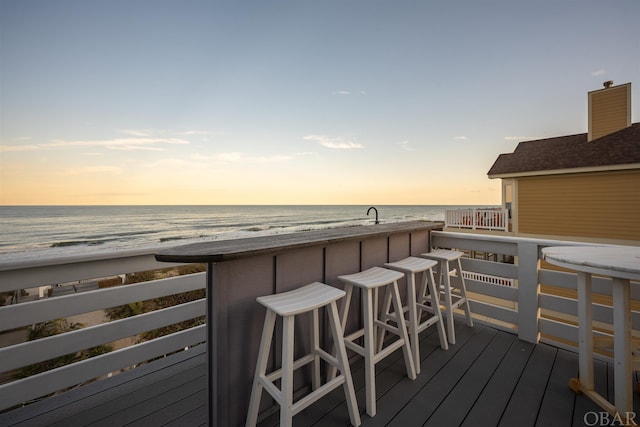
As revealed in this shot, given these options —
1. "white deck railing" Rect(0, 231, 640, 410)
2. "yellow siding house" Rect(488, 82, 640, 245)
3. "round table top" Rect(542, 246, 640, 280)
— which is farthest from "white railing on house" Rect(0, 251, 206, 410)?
"yellow siding house" Rect(488, 82, 640, 245)

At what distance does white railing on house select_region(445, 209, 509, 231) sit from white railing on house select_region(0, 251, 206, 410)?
8032 millimetres

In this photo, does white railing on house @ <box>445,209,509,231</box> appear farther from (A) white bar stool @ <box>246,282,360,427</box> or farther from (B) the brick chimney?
(A) white bar stool @ <box>246,282,360,427</box>

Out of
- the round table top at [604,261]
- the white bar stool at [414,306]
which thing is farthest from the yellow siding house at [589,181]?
the white bar stool at [414,306]

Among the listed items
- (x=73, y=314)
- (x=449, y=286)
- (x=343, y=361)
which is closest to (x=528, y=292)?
(x=449, y=286)

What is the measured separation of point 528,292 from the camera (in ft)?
7.72

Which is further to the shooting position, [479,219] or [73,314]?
[479,219]

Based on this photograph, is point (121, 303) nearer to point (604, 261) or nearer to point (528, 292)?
point (604, 261)

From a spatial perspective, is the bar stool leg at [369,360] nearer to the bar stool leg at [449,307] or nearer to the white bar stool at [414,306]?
the white bar stool at [414,306]

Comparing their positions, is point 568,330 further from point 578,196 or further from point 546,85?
point 546,85

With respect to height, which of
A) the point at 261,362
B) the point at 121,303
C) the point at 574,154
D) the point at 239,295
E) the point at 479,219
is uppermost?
the point at 574,154

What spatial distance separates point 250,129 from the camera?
1059 cm

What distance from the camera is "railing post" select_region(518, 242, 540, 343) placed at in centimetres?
233

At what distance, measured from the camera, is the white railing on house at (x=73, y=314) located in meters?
1.47

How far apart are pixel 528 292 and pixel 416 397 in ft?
4.84
